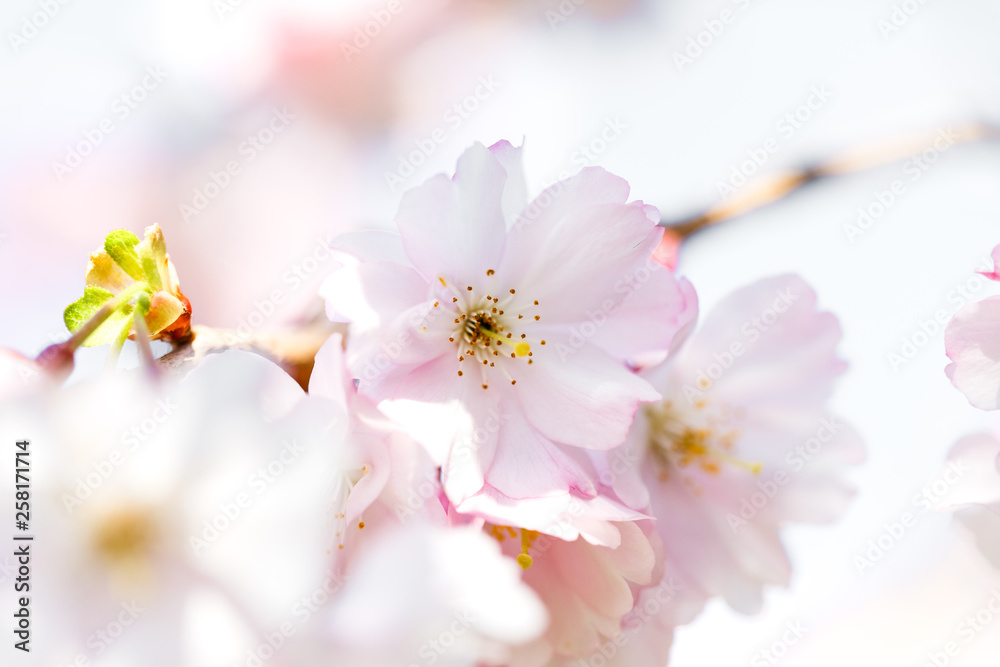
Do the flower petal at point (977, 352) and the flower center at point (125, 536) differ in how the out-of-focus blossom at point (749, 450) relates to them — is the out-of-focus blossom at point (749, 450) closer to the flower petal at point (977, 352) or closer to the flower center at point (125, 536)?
the flower petal at point (977, 352)

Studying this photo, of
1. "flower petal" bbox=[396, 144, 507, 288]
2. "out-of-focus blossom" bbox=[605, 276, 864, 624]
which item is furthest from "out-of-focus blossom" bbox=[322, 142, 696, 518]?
"out-of-focus blossom" bbox=[605, 276, 864, 624]

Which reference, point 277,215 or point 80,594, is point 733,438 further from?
point 277,215

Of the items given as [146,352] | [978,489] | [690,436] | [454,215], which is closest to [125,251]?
[146,352]

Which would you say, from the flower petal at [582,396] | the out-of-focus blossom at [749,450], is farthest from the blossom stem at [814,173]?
the flower petal at [582,396]

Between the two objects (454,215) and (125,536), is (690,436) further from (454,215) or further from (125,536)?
(125,536)

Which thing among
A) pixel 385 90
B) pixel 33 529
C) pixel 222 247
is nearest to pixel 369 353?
pixel 33 529

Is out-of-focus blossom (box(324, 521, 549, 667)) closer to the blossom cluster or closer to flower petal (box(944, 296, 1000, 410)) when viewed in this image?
the blossom cluster
